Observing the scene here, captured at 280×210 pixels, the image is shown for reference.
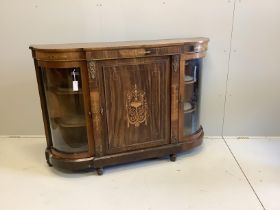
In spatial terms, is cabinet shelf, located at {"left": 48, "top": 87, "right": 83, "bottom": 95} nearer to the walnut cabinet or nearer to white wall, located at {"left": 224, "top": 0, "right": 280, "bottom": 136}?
the walnut cabinet

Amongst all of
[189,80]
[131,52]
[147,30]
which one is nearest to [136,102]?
[131,52]

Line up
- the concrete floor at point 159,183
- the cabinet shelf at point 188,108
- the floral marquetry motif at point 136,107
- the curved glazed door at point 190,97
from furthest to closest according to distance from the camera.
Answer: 1. the cabinet shelf at point 188,108
2. the curved glazed door at point 190,97
3. the floral marquetry motif at point 136,107
4. the concrete floor at point 159,183

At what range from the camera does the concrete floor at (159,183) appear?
181 cm

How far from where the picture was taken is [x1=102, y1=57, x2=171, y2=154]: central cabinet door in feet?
6.45

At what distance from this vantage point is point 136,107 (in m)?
2.07

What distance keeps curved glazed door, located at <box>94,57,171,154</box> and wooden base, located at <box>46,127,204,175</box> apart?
50mm

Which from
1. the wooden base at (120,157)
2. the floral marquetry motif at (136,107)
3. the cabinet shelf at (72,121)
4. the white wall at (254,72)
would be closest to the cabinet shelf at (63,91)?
the cabinet shelf at (72,121)

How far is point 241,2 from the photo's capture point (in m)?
2.32

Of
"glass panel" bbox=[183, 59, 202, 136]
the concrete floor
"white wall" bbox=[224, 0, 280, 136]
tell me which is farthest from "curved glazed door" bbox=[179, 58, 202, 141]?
"white wall" bbox=[224, 0, 280, 136]

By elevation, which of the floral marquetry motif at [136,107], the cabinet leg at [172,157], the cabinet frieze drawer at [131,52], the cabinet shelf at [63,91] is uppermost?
the cabinet frieze drawer at [131,52]

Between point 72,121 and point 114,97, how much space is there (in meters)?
0.41

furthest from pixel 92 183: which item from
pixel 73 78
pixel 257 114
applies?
pixel 257 114

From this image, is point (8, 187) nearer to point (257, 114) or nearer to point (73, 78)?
point (73, 78)

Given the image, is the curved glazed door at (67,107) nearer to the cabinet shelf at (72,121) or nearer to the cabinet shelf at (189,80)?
the cabinet shelf at (72,121)
